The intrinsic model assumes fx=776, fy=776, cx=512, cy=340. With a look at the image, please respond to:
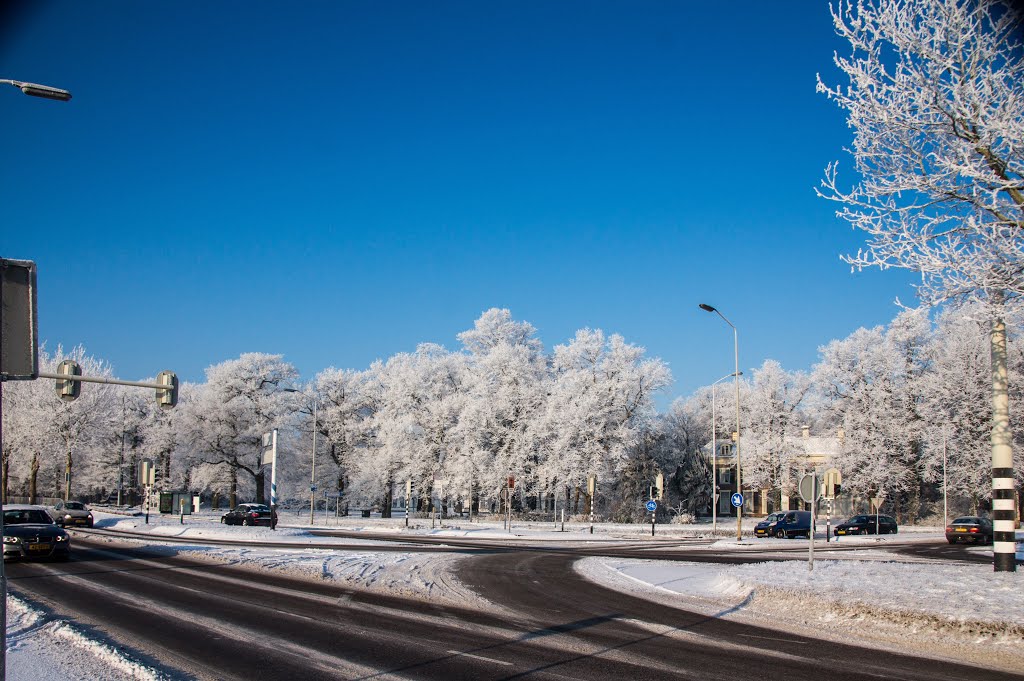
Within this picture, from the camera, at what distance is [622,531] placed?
4788cm

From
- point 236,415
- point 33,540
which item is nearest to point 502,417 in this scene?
point 236,415

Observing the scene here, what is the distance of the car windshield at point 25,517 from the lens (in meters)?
25.0

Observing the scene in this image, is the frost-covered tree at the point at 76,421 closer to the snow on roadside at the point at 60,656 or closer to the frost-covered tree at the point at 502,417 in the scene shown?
the frost-covered tree at the point at 502,417

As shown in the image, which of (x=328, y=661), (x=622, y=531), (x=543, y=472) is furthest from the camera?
(x=543, y=472)

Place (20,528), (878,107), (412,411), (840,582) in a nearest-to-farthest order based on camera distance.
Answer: (878,107)
(840,582)
(20,528)
(412,411)

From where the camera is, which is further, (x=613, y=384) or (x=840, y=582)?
(x=613, y=384)

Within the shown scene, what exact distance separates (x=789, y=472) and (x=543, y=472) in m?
23.2

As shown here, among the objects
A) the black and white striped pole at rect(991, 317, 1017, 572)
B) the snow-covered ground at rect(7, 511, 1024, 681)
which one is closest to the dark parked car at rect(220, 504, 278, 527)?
the snow-covered ground at rect(7, 511, 1024, 681)

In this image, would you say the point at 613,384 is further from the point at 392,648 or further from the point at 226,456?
the point at 392,648

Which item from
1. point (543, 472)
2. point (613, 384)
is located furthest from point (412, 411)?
point (613, 384)

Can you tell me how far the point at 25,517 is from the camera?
83.3ft

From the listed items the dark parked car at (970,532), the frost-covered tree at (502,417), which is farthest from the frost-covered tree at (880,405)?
the frost-covered tree at (502,417)

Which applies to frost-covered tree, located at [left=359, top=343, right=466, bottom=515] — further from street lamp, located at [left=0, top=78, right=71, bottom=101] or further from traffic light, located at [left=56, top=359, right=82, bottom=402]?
street lamp, located at [left=0, top=78, right=71, bottom=101]

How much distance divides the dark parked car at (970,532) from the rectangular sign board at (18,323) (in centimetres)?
4313
